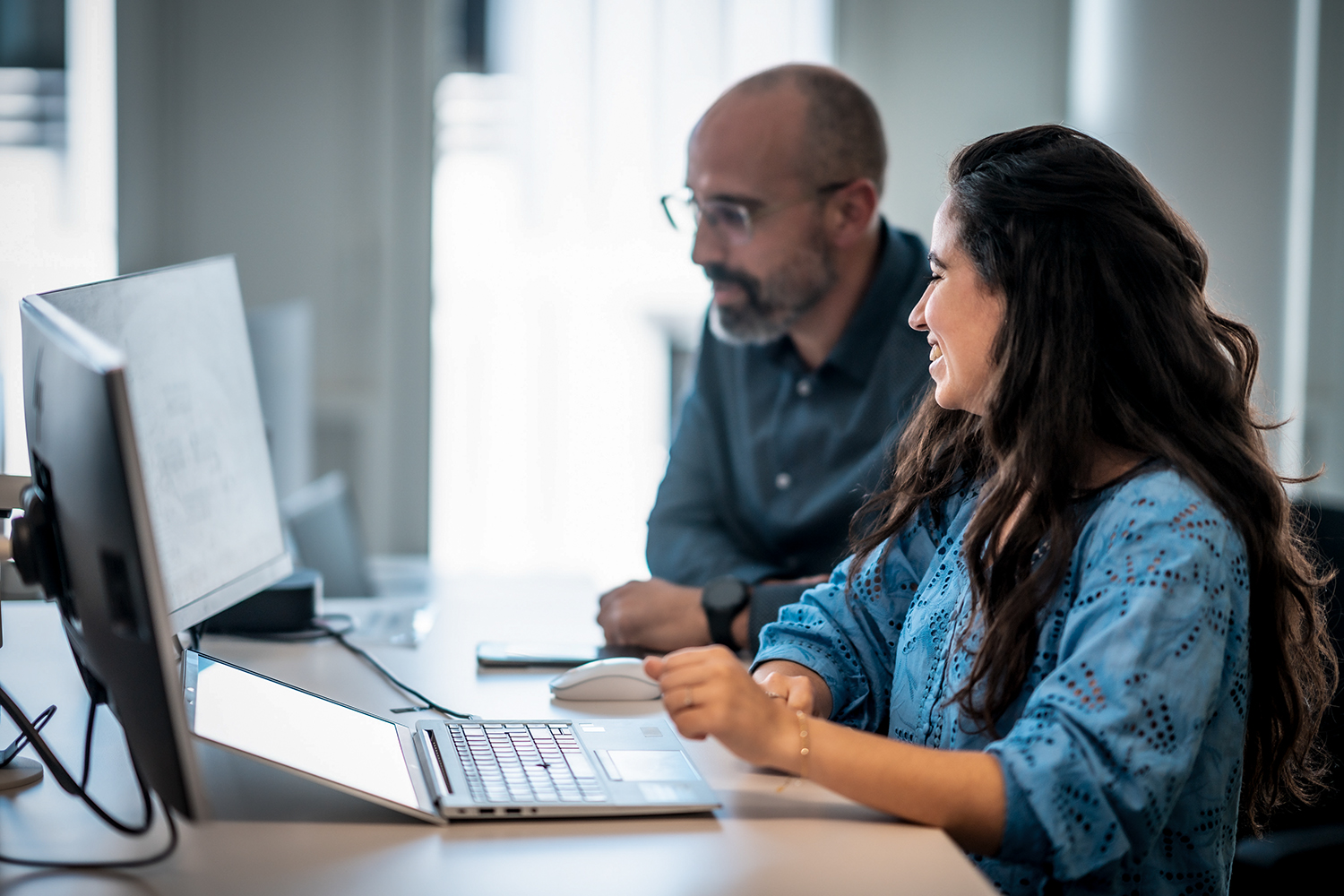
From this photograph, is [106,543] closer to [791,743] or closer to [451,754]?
[451,754]

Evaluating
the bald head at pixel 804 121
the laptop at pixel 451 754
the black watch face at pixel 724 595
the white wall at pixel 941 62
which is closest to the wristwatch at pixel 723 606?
the black watch face at pixel 724 595

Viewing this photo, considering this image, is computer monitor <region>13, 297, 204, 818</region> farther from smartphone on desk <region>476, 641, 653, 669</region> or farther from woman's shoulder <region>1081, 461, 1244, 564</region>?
woman's shoulder <region>1081, 461, 1244, 564</region>

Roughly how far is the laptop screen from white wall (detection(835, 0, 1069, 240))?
9.13ft

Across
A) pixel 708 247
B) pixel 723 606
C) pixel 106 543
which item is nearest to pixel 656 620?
pixel 723 606

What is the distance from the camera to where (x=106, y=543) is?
72 cm

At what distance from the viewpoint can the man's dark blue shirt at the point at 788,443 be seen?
5.85 feet

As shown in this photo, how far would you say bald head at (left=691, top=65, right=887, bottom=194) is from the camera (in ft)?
6.14

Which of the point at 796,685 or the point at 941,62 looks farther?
the point at 941,62

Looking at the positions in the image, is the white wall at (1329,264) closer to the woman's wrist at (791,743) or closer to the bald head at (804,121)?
the bald head at (804,121)

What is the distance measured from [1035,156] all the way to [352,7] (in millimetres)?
2753

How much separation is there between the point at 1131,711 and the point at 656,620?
0.77 m

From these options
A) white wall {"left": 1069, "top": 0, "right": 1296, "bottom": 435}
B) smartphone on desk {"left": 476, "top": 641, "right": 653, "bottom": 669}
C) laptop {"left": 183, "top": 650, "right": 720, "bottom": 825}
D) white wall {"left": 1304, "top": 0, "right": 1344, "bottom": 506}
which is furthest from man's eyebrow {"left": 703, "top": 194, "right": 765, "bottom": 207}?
white wall {"left": 1304, "top": 0, "right": 1344, "bottom": 506}

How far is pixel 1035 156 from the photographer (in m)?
1.00

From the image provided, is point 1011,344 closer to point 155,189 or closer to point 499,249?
point 499,249
